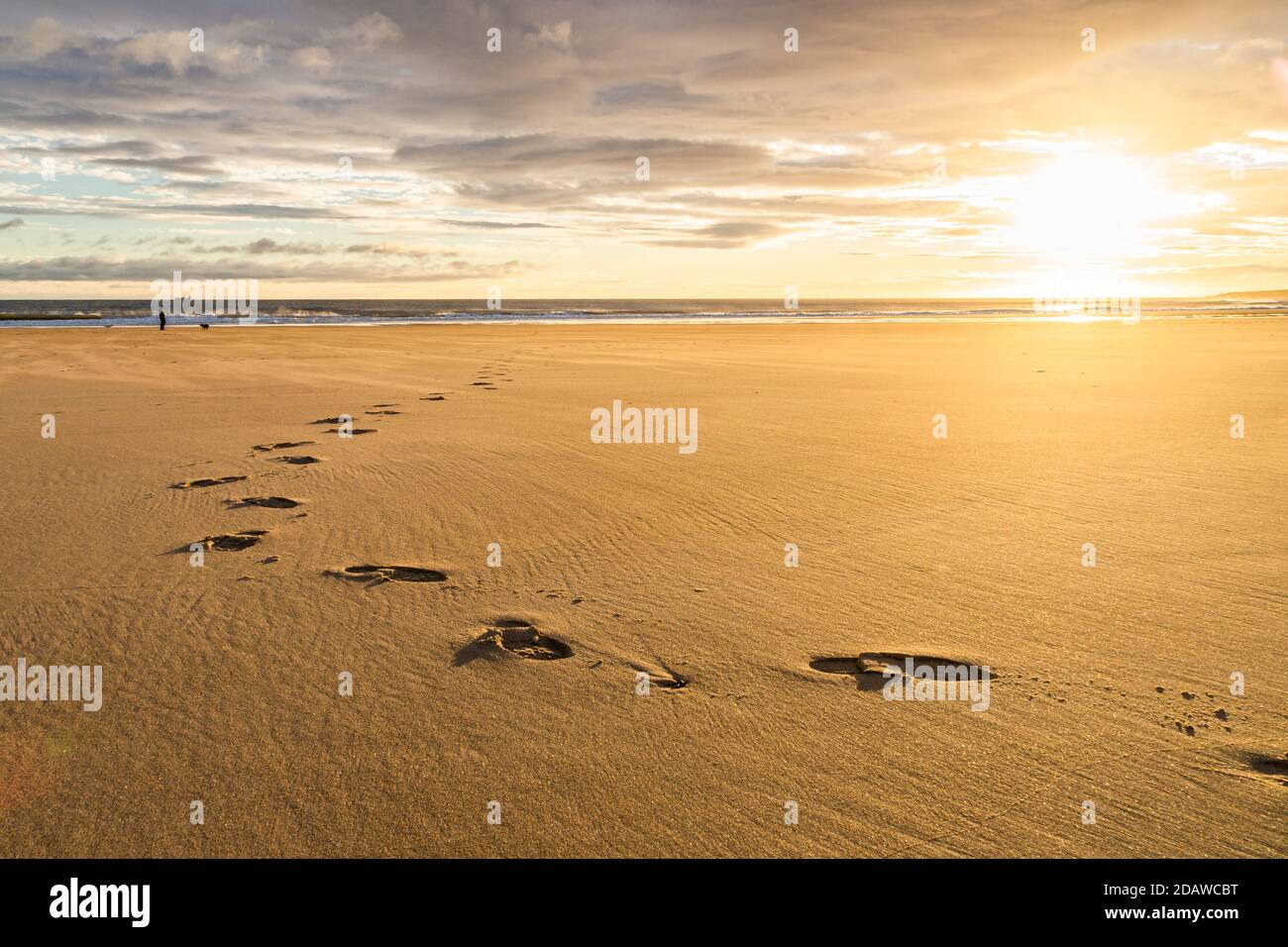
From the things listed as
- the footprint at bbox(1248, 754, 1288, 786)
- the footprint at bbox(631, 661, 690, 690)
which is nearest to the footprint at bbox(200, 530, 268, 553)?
the footprint at bbox(631, 661, 690, 690)

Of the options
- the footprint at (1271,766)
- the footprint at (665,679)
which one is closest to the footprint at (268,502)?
the footprint at (665,679)

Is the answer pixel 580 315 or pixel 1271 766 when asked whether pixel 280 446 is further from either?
pixel 580 315

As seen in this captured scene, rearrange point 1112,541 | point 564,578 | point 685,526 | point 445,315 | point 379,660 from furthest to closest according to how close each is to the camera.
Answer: point 445,315 < point 685,526 < point 1112,541 < point 564,578 < point 379,660

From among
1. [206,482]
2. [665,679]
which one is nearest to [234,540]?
[206,482]

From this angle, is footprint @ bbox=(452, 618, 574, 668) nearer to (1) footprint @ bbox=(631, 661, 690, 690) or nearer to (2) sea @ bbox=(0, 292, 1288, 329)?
(1) footprint @ bbox=(631, 661, 690, 690)

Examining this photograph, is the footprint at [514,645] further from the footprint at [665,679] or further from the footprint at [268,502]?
the footprint at [268,502]
